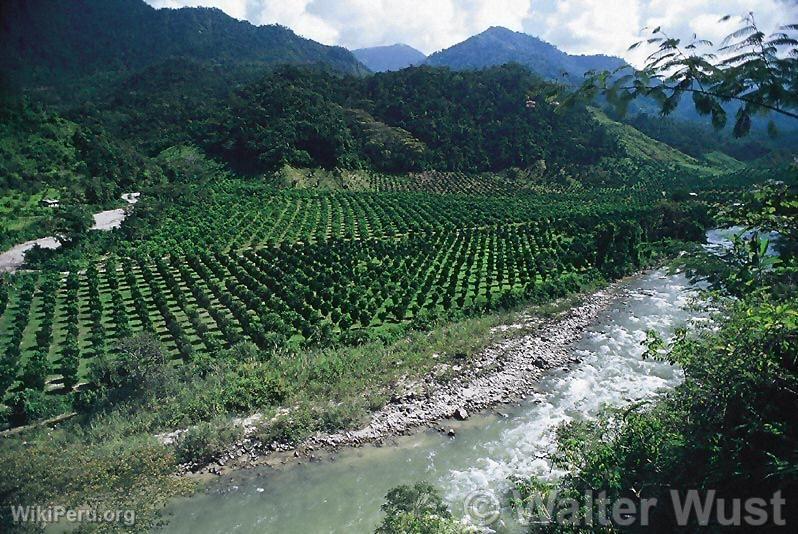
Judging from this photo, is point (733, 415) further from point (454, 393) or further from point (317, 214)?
A: point (317, 214)

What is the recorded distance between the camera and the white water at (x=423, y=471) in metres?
17.6

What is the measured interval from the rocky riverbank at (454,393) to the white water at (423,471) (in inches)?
27.2

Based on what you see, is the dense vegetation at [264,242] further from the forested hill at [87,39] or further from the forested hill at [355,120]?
the forested hill at [355,120]

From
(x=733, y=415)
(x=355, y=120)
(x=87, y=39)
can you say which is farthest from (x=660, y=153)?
(x=733, y=415)

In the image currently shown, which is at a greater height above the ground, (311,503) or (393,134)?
(393,134)

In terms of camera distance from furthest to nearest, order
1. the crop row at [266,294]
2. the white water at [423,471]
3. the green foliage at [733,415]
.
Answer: the crop row at [266,294], the white water at [423,471], the green foliage at [733,415]

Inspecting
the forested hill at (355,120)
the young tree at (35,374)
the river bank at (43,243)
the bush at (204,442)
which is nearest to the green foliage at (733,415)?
the bush at (204,442)

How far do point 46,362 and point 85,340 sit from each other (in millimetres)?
4058

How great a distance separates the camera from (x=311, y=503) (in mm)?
18516

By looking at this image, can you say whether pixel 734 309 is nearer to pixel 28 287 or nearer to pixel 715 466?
pixel 715 466

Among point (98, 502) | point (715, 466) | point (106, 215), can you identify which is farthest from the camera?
point (106, 215)

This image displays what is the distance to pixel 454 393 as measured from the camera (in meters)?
25.4

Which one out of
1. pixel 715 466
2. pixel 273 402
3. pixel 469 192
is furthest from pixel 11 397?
pixel 469 192

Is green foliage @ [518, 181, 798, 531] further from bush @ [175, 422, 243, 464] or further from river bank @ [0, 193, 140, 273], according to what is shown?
river bank @ [0, 193, 140, 273]
